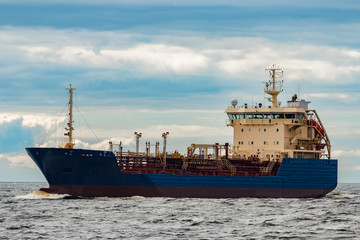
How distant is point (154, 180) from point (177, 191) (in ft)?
7.22

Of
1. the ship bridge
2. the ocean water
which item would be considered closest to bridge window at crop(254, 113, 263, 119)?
the ship bridge

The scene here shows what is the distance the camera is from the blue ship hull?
4541 centimetres

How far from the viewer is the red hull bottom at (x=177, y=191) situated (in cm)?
4619

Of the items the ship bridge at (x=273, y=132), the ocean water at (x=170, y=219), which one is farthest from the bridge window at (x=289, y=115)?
the ocean water at (x=170, y=219)

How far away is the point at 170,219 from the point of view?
34219 millimetres

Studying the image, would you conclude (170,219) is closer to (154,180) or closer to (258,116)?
(154,180)

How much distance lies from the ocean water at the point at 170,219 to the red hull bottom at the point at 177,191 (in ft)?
2.49

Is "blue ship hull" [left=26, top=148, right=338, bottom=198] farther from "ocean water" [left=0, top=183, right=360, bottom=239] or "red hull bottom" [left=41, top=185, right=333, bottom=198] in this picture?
"ocean water" [left=0, top=183, right=360, bottom=239]

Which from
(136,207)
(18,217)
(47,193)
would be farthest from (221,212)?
(47,193)

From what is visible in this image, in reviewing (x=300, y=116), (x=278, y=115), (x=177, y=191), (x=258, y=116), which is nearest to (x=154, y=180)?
(x=177, y=191)

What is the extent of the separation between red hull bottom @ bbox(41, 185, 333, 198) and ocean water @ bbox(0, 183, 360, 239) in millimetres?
760

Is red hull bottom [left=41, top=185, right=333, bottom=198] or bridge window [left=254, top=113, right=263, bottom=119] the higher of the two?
bridge window [left=254, top=113, right=263, bottom=119]

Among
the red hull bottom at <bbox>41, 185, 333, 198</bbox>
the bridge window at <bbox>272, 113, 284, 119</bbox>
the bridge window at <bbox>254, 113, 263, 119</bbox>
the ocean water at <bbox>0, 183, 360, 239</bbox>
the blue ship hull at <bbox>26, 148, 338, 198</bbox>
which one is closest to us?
the ocean water at <bbox>0, 183, 360, 239</bbox>

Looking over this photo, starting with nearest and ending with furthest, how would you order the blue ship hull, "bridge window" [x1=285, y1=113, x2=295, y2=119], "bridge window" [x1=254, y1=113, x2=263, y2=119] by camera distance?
→ the blue ship hull
"bridge window" [x1=285, y1=113, x2=295, y2=119]
"bridge window" [x1=254, y1=113, x2=263, y2=119]
